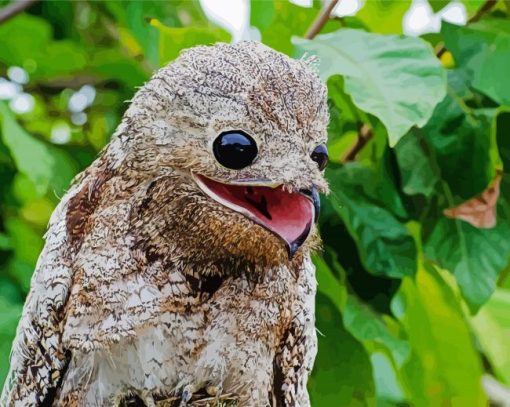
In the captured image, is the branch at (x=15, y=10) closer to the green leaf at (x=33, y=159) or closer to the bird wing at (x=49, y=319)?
the green leaf at (x=33, y=159)

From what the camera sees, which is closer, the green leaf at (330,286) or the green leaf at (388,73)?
the green leaf at (388,73)

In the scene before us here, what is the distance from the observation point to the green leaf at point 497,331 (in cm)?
146

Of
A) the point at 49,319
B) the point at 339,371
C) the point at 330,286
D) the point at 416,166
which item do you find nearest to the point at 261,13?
the point at 416,166

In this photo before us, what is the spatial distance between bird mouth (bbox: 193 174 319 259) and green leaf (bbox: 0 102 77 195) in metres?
0.66

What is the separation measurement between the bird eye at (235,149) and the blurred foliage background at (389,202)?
Answer: 0.49 m

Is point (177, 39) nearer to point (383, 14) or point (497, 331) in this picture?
point (383, 14)

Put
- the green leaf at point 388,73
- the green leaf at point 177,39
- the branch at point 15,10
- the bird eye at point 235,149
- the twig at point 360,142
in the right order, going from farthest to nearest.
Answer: the branch at point 15,10 → the twig at point 360,142 → the green leaf at point 177,39 → the green leaf at point 388,73 → the bird eye at point 235,149

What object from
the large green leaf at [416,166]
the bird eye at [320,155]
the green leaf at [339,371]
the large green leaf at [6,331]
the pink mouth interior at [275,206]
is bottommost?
the large green leaf at [6,331]

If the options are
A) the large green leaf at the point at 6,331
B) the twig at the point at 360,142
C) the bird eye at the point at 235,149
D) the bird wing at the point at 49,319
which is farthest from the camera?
the twig at the point at 360,142

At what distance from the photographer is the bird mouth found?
2.48ft

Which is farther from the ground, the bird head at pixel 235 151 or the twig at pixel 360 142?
the bird head at pixel 235 151

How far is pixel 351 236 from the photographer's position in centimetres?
144

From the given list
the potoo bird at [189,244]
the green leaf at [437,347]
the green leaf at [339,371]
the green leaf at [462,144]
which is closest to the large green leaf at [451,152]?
the green leaf at [462,144]

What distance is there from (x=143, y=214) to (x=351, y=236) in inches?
25.5
